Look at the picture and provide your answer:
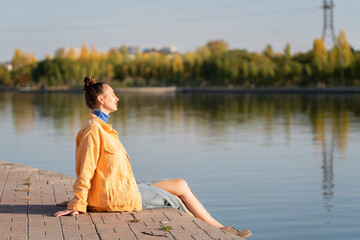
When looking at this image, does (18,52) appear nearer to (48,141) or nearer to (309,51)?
(309,51)

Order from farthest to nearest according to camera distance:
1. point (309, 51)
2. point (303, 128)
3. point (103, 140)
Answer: point (309, 51) → point (303, 128) → point (103, 140)

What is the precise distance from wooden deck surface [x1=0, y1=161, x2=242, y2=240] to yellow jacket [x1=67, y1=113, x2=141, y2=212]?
177mm

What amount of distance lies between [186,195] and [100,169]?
0.84 metres

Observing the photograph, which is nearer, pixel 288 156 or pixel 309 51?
pixel 288 156

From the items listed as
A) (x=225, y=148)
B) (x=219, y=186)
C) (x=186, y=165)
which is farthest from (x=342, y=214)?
(x=225, y=148)

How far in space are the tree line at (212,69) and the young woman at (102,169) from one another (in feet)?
254

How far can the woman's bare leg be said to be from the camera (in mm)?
5855

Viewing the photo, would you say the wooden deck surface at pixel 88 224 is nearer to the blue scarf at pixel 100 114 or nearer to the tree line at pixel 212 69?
the blue scarf at pixel 100 114

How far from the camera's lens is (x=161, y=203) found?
5.94 metres

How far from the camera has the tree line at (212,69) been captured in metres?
83.1

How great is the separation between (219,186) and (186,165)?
2.63m

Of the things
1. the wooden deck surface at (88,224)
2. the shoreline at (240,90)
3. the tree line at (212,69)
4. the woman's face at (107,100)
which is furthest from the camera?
the tree line at (212,69)

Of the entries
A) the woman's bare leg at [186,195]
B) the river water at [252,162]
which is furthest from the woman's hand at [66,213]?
the river water at [252,162]

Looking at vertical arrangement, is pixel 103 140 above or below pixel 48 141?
above
